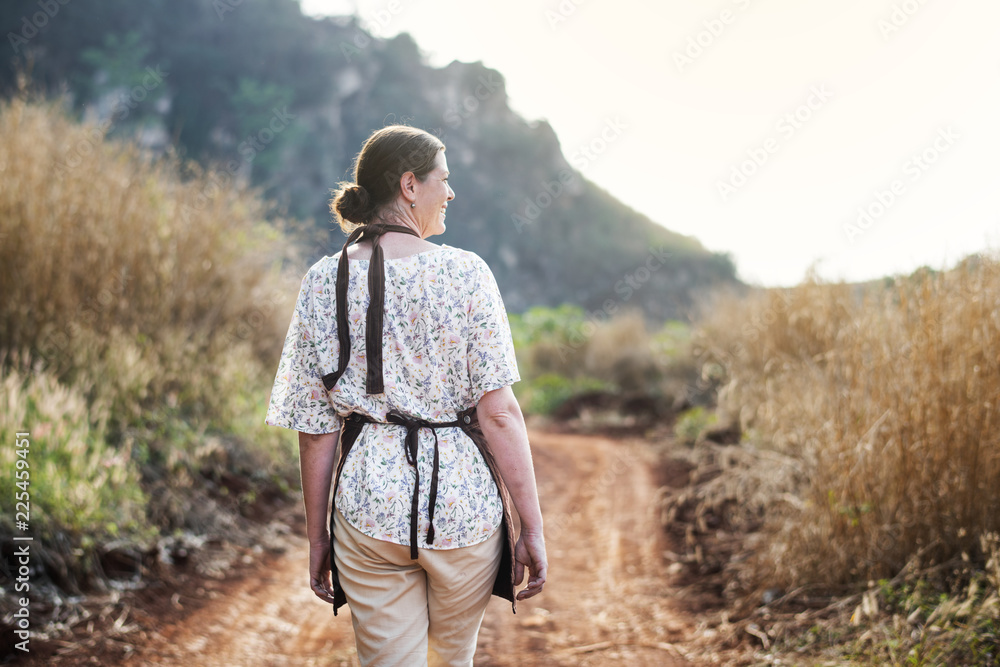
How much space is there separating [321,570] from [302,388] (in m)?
0.56

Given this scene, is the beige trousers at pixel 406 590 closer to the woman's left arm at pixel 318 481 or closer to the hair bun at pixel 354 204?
the woman's left arm at pixel 318 481

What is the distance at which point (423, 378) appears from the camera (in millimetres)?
1522

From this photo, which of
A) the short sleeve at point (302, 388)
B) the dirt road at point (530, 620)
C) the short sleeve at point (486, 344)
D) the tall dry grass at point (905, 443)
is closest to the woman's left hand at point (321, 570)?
the short sleeve at point (302, 388)

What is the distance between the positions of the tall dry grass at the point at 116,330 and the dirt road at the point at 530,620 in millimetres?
814

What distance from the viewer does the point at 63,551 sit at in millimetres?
3152

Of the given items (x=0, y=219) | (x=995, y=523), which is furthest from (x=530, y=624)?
(x=0, y=219)

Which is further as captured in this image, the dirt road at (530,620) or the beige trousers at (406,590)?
the dirt road at (530,620)

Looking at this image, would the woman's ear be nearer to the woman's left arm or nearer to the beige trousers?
the woman's left arm

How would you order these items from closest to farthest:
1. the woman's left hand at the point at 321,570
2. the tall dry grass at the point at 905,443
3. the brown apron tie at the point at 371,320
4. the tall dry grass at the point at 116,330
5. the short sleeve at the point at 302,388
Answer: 1. the brown apron tie at the point at 371,320
2. the short sleeve at the point at 302,388
3. the woman's left hand at the point at 321,570
4. the tall dry grass at the point at 905,443
5. the tall dry grass at the point at 116,330

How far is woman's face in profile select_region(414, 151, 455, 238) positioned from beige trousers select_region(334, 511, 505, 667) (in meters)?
0.83

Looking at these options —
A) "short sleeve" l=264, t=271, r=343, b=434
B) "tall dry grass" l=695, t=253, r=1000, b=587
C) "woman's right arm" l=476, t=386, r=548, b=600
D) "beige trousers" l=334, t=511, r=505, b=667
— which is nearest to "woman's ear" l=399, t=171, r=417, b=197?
"short sleeve" l=264, t=271, r=343, b=434

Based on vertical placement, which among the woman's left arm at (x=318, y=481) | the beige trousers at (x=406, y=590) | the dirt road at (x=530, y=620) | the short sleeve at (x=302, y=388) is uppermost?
the short sleeve at (x=302, y=388)

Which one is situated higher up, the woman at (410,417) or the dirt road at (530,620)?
the woman at (410,417)

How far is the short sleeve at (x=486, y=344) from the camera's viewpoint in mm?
1506
